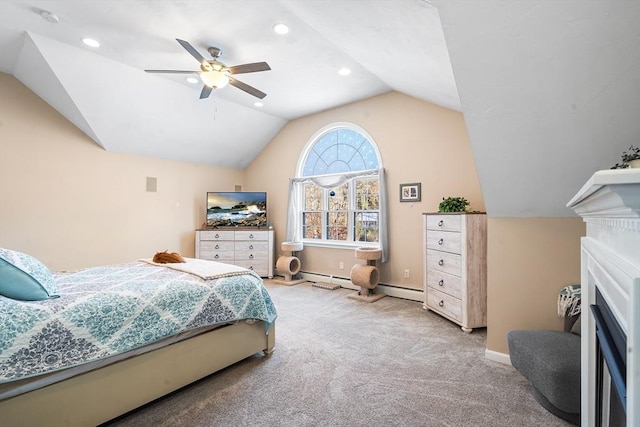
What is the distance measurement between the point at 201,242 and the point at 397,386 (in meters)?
4.37

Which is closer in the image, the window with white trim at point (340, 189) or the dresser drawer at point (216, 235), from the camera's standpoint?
the window with white trim at point (340, 189)

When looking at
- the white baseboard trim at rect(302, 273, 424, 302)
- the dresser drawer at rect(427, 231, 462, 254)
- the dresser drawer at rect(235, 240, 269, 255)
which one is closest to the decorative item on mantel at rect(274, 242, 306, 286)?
the white baseboard trim at rect(302, 273, 424, 302)

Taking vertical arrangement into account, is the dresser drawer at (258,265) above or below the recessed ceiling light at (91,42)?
below

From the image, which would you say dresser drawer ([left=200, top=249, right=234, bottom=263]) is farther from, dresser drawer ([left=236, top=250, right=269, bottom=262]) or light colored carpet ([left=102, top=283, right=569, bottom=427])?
light colored carpet ([left=102, top=283, right=569, bottom=427])

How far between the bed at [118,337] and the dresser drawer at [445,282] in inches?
77.7

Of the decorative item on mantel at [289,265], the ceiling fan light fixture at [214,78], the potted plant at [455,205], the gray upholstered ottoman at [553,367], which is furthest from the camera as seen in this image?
the decorative item on mantel at [289,265]

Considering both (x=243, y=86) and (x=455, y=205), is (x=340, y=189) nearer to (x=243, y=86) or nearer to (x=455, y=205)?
(x=455, y=205)

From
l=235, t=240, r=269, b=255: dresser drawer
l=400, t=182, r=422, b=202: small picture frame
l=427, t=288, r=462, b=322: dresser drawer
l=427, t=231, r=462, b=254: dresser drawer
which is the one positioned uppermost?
l=400, t=182, r=422, b=202: small picture frame

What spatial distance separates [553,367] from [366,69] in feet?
11.3

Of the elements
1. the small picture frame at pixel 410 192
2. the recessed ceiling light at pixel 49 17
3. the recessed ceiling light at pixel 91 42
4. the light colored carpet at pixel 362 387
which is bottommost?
the light colored carpet at pixel 362 387

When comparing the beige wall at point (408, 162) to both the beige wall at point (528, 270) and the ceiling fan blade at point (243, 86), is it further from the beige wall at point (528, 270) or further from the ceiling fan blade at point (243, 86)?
the ceiling fan blade at point (243, 86)

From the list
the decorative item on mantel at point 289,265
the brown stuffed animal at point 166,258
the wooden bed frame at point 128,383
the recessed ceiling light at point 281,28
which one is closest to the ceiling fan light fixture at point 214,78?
the recessed ceiling light at point 281,28

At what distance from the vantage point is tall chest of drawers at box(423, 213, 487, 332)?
3.05 m

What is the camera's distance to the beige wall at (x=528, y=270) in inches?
86.3
